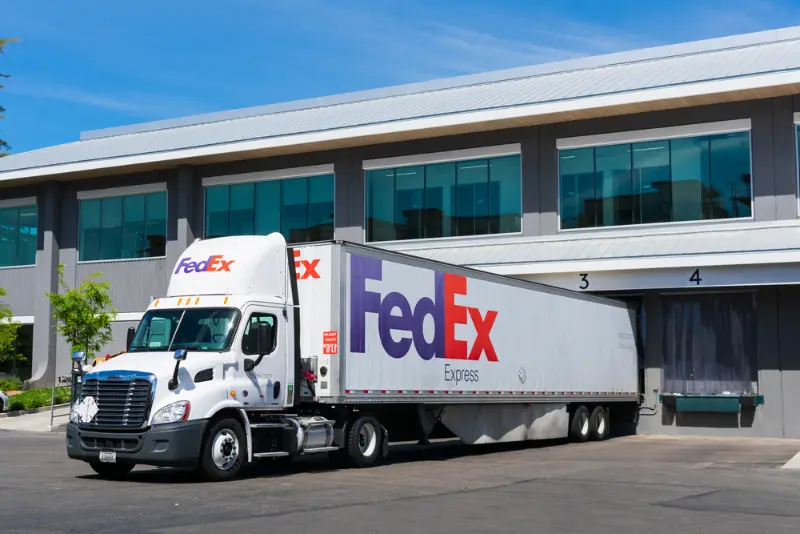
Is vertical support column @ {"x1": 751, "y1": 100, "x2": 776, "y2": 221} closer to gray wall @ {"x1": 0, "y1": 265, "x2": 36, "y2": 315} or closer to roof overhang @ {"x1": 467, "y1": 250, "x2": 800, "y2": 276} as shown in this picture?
roof overhang @ {"x1": 467, "y1": 250, "x2": 800, "y2": 276}

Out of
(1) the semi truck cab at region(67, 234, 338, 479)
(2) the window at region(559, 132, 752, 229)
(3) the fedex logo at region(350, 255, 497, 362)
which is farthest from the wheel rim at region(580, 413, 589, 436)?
(1) the semi truck cab at region(67, 234, 338, 479)

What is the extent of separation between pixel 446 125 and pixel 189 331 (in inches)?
745

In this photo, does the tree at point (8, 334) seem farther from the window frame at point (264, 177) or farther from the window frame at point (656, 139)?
the window frame at point (656, 139)

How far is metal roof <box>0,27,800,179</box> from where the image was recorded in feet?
107

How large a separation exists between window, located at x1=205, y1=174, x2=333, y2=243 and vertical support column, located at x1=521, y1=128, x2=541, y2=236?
7.50 meters

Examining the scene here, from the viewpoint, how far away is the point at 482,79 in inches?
1699

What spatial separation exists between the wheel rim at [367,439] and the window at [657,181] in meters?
15.9

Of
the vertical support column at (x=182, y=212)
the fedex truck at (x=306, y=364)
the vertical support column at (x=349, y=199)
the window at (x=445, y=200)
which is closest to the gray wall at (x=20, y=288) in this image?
the vertical support column at (x=182, y=212)

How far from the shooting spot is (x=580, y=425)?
26672 mm

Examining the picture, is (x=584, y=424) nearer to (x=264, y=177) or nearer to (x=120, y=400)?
(x=120, y=400)

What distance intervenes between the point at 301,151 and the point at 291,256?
66.3ft

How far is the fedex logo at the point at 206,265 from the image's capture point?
17297mm

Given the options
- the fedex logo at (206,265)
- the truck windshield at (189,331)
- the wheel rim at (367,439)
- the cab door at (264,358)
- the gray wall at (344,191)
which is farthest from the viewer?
the gray wall at (344,191)

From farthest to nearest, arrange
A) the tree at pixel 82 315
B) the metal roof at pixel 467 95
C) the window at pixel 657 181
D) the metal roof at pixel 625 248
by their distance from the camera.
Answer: the tree at pixel 82 315 → the metal roof at pixel 467 95 → the window at pixel 657 181 → the metal roof at pixel 625 248
